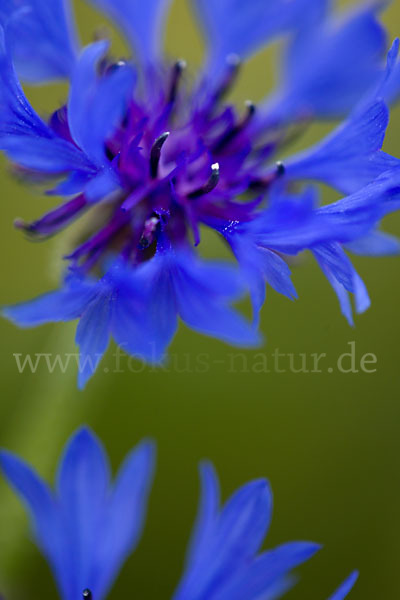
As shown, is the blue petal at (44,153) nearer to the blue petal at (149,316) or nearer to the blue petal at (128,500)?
the blue petal at (149,316)

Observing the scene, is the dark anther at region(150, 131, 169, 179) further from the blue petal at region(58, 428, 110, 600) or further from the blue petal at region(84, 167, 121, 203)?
the blue petal at region(58, 428, 110, 600)

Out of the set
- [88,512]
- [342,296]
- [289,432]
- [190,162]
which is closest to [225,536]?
[88,512]

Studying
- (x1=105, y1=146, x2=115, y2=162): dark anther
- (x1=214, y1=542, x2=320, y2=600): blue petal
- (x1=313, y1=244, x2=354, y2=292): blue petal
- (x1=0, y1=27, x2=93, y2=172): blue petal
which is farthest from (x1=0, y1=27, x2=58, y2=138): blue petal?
(x1=214, y1=542, x2=320, y2=600): blue petal

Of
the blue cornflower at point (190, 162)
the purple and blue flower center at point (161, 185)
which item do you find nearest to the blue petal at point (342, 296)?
the blue cornflower at point (190, 162)

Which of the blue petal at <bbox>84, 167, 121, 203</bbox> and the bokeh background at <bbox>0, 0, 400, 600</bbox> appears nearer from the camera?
the blue petal at <bbox>84, 167, 121, 203</bbox>

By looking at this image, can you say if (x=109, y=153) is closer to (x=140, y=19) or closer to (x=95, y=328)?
(x=95, y=328)
